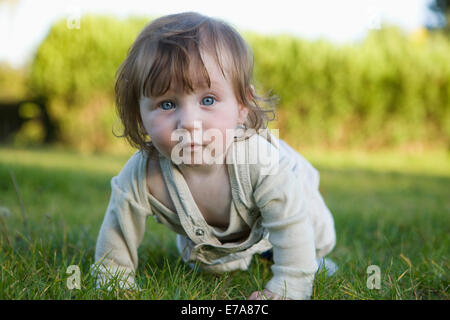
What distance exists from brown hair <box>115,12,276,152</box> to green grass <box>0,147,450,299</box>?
2.19 ft

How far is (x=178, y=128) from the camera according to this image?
1533 mm

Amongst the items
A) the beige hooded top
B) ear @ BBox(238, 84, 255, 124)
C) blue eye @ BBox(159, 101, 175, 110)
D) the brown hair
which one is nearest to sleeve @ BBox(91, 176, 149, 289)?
the beige hooded top

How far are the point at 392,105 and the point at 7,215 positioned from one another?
26.4ft

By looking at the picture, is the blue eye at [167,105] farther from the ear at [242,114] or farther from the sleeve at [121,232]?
the sleeve at [121,232]

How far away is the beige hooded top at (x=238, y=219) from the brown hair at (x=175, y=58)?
208 millimetres

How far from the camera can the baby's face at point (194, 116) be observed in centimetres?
153

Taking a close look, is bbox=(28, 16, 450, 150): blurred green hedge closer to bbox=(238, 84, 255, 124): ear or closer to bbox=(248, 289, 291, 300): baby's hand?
bbox=(238, 84, 255, 124): ear

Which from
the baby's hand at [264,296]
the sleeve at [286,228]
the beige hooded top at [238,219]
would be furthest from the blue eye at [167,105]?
the baby's hand at [264,296]

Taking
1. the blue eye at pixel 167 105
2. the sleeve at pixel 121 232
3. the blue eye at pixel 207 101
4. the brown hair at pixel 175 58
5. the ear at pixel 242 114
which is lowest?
the sleeve at pixel 121 232

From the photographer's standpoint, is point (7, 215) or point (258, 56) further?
point (258, 56)

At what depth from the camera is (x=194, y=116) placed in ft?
4.99
